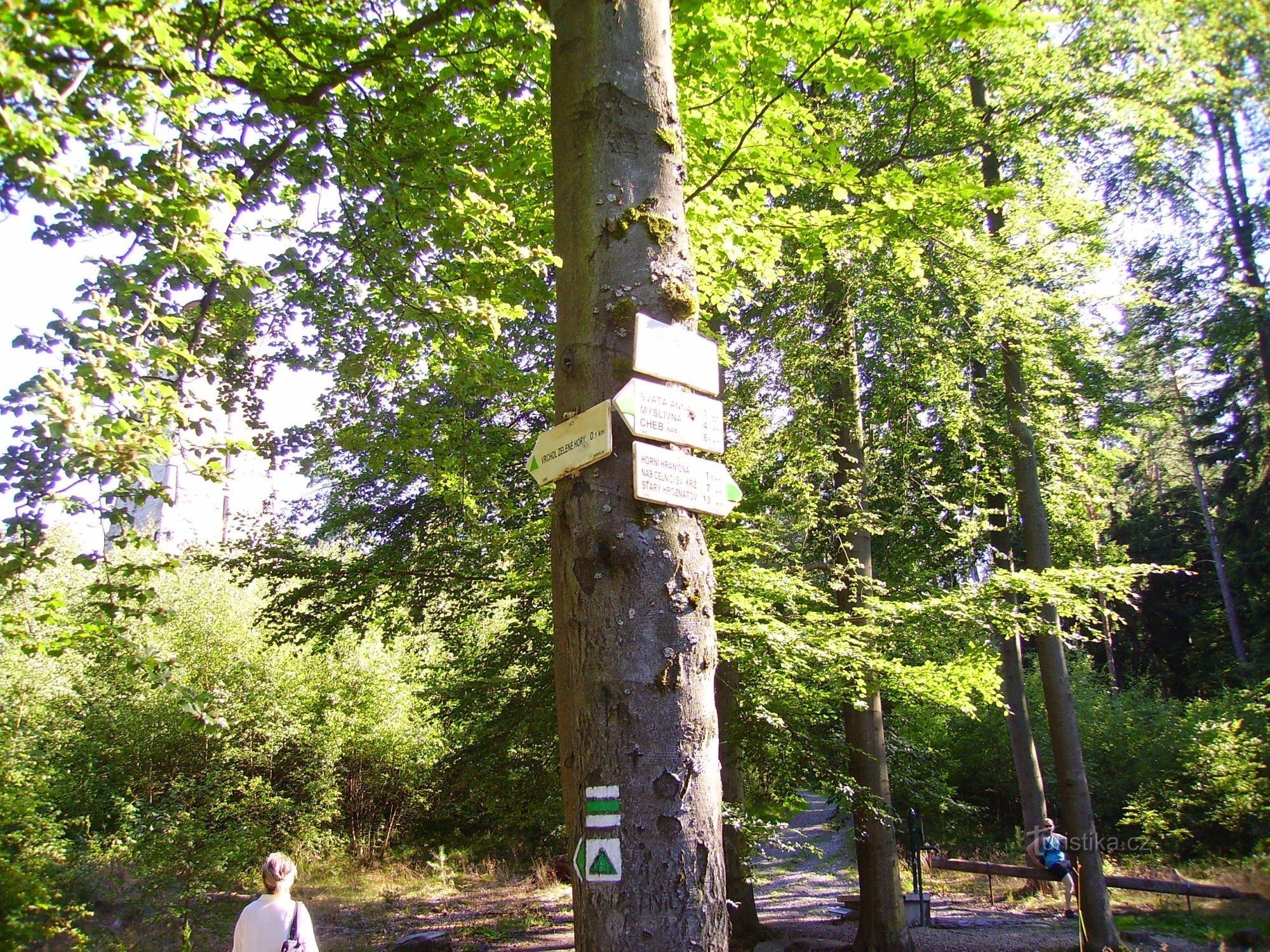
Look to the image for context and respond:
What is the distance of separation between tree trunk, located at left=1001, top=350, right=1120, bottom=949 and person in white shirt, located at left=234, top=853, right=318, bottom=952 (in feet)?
30.6

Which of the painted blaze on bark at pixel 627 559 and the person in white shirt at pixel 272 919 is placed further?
the person in white shirt at pixel 272 919

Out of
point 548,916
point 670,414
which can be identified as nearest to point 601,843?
point 670,414

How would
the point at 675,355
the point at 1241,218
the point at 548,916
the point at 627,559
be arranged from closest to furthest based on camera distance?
the point at 627,559
the point at 675,355
the point at 548,916
the point at 1241,218

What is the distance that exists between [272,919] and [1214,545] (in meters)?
29.9

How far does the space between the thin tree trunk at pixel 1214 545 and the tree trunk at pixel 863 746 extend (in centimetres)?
1766

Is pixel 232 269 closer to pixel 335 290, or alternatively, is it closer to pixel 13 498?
pixel 13 498

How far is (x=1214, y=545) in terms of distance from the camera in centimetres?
2664

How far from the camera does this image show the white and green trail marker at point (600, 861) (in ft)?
6.81

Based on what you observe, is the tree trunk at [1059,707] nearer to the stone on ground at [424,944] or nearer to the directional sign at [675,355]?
the stone on ground at [424,944]

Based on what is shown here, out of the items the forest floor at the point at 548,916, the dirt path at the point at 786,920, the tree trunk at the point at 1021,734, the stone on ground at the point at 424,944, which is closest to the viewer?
the forest floor at the point at 548,916

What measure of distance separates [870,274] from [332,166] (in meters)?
6.52

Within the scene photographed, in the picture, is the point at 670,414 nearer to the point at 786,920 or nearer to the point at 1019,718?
the point at 786,920

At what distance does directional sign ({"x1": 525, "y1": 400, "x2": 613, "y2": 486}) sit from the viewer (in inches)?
93.0

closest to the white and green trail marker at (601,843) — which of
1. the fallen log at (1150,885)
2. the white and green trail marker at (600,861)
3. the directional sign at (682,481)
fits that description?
the white and green trail marker at (600,861)
